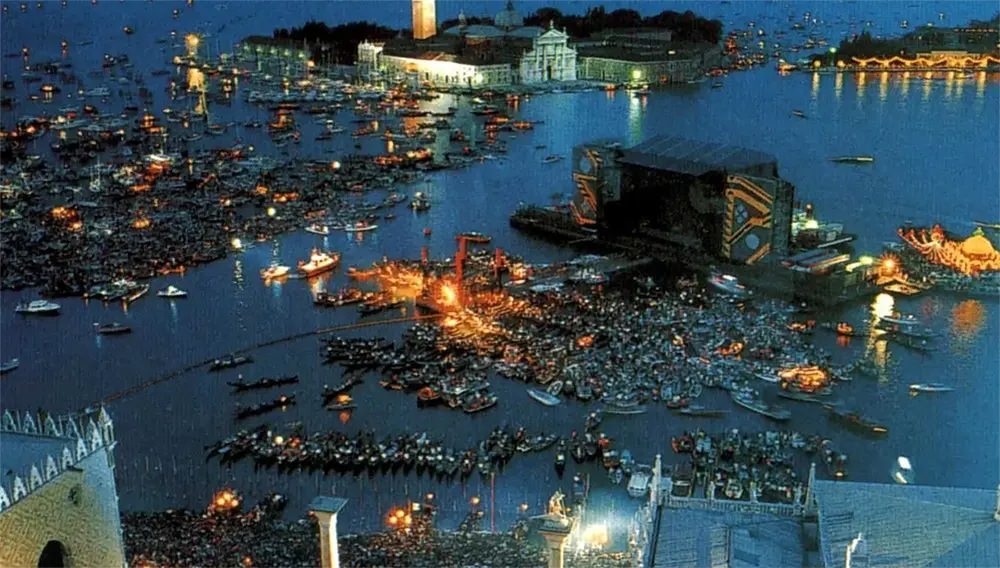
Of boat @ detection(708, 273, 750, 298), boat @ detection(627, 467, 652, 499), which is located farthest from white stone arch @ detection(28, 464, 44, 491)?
boat @ detection(708, 273, 750, 298)

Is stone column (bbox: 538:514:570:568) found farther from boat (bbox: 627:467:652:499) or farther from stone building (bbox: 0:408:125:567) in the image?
boat (bbox: 627:467:652:499)

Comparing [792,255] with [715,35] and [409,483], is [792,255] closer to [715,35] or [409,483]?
[409,483]

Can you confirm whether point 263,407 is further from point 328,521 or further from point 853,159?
point 853,159

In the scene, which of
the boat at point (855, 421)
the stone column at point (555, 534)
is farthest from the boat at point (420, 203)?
the stone column at point (555, 534)

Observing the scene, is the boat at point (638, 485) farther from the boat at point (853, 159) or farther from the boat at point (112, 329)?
the boat at point (853, 159)

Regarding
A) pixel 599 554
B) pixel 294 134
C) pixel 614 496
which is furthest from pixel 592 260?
pixel 294 134

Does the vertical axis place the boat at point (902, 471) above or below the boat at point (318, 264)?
below
